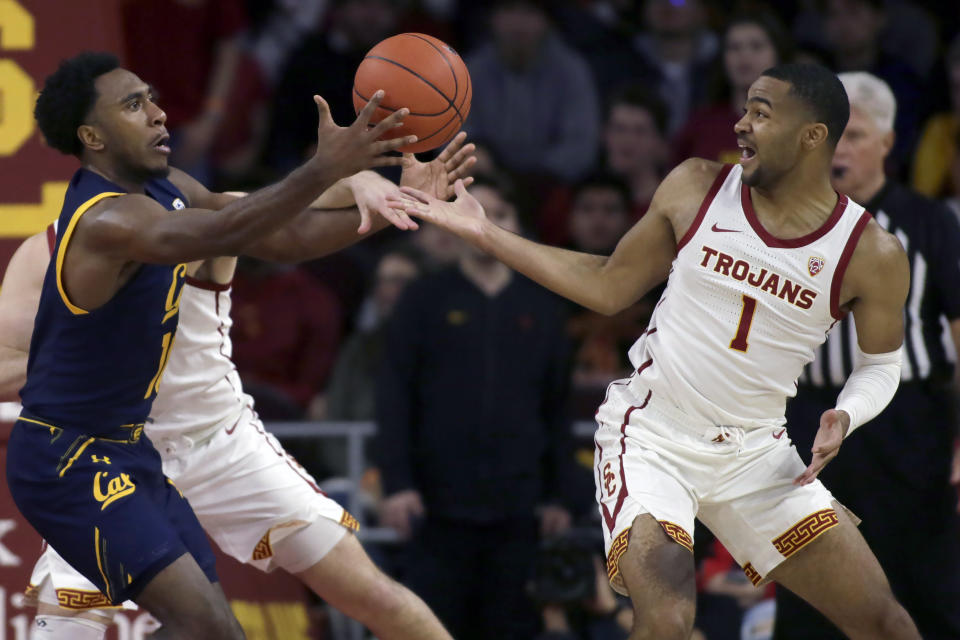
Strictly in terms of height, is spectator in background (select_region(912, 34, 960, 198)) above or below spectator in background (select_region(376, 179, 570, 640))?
above

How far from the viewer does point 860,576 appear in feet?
17.0

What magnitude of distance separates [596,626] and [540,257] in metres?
2.37

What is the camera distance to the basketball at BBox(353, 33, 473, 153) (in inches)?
208

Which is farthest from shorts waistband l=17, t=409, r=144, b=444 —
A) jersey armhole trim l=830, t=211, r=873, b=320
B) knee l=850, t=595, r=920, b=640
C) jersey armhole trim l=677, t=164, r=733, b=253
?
knee l=850, t=595, r=920, b=640

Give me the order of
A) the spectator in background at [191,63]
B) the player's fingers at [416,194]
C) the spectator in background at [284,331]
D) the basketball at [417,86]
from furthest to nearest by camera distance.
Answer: the spectator in background at [191,63] < the spectator in background at [284,331] < the player's fingers at [416,194] < the basketball at [417,86]

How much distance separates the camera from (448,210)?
17.7 ft

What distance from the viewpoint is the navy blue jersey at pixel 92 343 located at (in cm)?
491

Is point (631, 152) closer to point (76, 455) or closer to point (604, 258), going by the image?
point (604, 258)

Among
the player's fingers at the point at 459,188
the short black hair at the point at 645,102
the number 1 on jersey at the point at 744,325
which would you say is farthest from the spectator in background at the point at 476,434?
the short black hair at the point at 645,102

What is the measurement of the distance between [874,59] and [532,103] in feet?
7.16

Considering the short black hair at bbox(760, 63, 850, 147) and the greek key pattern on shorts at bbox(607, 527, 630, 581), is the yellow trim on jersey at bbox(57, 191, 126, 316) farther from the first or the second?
the short black hair at bbox(760, 63, 850, 147)

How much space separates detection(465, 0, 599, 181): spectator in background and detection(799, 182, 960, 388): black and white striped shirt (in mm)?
3631

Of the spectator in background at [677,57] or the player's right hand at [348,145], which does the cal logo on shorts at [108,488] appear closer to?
the player's right hand at [348,145]

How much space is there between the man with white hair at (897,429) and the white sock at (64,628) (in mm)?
2879
